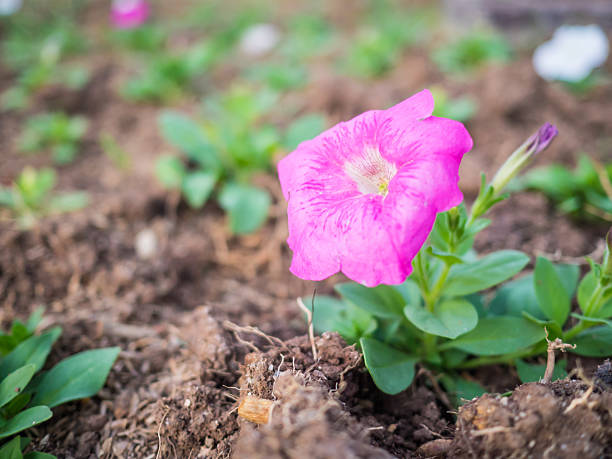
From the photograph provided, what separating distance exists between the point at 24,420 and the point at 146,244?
46.6 inches

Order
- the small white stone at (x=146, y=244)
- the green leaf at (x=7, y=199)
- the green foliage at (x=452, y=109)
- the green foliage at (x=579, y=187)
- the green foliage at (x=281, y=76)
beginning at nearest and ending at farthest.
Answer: the green foliage at (x=579, y=187), the small white stone at (x=146, y=244), the green leaf at (x=7, y=199), the green foliage at (x=452, y=109), the green foliage at (x=281, y=76)

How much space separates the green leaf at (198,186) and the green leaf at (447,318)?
1.44m

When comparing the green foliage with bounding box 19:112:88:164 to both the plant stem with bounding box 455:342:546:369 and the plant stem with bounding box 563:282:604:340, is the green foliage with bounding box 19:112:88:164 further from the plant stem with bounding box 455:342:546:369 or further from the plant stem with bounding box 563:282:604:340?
the plant stem with bounding box 563:282:604:340

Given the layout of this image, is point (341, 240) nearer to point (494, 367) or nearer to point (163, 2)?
point (494, 367)

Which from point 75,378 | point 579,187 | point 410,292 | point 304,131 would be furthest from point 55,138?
point 579,187

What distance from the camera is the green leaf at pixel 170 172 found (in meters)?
2.54

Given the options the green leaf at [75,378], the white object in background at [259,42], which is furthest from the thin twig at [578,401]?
the white object in background at [259,42]

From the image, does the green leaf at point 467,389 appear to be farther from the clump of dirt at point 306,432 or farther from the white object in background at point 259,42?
the white object in background at point 259,42

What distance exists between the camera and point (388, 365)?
131cm

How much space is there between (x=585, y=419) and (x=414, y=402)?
48cm

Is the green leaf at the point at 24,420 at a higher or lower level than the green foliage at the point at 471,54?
higher

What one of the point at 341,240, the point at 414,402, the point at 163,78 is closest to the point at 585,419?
the point at 414,402

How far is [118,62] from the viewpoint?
462 cm

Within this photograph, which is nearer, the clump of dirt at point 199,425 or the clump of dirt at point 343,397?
the clump of dirt at point 343,397
